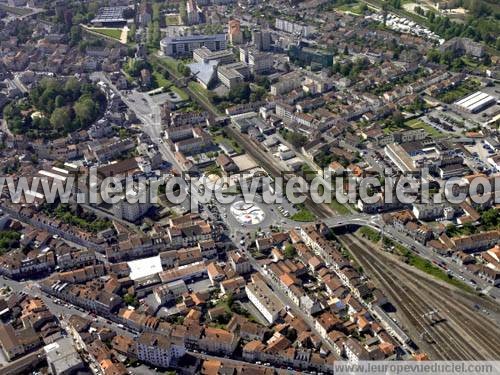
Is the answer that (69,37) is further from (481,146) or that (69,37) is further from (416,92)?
(481,146)

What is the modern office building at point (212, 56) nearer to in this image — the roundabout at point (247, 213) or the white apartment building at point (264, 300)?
the roundabout at point (247, 213)

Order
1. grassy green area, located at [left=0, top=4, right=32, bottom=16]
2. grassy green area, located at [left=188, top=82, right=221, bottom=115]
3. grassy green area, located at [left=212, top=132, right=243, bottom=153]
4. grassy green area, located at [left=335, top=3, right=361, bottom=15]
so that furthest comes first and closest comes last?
grassy green area, located at [left=0, top=4, right=32, bottom=16]
grassy green area, located at [left=335, top=3, right=361, bottom=15]
grassy green area, located at [left=188, top=82, right=221, bottom=115]
grassy green area, located at [left=212, top=132, right=243, bottom=153]

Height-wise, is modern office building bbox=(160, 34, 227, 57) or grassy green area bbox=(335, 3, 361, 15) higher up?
grassy green area bbox=(335, 3, 361, 15)

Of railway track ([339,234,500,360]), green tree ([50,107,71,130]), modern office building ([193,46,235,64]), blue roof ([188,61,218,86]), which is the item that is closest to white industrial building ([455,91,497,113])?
railway track ([339,234,500,360])

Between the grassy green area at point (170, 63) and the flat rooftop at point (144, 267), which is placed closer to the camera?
the flat rooftop at point (144, 267)

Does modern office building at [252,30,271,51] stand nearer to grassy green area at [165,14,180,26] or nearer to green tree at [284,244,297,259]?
grassy green area at [165,14,180,26]

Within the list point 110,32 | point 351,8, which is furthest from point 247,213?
point 351,8

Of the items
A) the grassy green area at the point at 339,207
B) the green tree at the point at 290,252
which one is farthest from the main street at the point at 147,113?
the green tree at the point at 290,252

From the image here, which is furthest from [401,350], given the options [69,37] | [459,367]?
[69,37]
